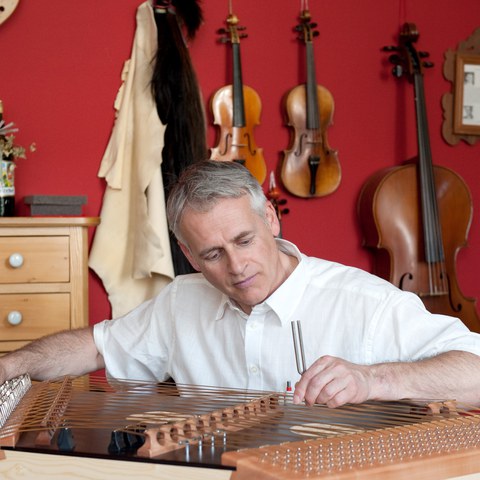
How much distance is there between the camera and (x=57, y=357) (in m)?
2.06

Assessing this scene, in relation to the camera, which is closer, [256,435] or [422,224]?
[256,435]

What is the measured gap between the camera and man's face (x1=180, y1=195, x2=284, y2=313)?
5.96 feet

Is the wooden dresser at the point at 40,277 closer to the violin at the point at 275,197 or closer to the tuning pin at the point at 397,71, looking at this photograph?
the violin at the point at 275,197

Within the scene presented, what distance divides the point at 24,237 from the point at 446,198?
178 cm

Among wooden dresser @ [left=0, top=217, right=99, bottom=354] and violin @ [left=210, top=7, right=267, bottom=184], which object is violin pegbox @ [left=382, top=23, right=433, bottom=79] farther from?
wooden dresser @ [left=0, top=217, right=99, bottom=354]

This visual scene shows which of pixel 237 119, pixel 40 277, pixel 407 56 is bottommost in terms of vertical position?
pixel 40 277

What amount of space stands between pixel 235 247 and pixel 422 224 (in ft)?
5.86

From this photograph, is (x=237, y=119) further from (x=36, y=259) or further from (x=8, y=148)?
(x=36, y=259)

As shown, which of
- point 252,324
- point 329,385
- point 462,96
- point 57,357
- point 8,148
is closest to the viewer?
point 329,385

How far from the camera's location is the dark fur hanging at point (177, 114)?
128 inches

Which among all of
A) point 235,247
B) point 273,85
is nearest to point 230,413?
point 235,247

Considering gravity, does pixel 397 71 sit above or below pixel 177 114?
above

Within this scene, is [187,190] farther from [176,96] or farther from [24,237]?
[176,96]

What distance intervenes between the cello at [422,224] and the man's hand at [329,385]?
2055 millimetres
